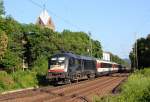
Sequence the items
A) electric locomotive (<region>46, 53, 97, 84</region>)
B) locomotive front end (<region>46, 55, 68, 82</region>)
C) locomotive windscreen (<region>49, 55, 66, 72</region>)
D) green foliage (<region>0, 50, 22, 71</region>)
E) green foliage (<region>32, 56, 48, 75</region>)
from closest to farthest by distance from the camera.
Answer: locomotive front end (<region>46, 55, 68, 82</region>) < electric locomotive (<region>46, 53, 97, 84</region>) < locomotive windscreen (<region>49, 55, 66, 72</region>) < green foliage (<region>32, 56, 48, 75</region>) < green foliage (<region>0, 50, 22, 71</region>)

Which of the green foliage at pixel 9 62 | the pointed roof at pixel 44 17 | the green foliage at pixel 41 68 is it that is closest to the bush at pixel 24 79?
the green foliage at pixel 41 68

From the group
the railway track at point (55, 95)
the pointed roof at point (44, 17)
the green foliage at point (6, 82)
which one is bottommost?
the railway track at point (55, 95)

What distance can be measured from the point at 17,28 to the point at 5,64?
24983 millimetres

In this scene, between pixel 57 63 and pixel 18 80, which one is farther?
pixel 57 63

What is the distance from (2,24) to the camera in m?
53.7

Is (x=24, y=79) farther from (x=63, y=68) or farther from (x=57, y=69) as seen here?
(x=63, y=68)

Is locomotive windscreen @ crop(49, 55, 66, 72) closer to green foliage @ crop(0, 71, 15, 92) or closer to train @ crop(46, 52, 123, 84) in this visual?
train @ crop(46, 52, 123, 84)

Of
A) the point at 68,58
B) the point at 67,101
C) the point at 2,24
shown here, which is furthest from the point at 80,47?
the point at 67,101

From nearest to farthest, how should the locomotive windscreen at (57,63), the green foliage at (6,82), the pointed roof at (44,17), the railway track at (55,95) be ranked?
the railway track at (55,95) → the green foliage at (6,82) → the locomotive windscreen at (57,63) → the pointed roof at (44,17)

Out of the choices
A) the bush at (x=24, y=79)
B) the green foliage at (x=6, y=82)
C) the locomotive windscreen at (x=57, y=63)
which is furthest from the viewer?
the locomotive windscreen at (x=57, y=63)

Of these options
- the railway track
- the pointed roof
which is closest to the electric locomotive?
the railway track

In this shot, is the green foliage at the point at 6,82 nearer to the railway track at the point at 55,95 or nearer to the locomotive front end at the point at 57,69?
the railway track at the point at 55,95

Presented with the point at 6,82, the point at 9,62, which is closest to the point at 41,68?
the point at 9,62

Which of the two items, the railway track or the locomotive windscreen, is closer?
the railway track
